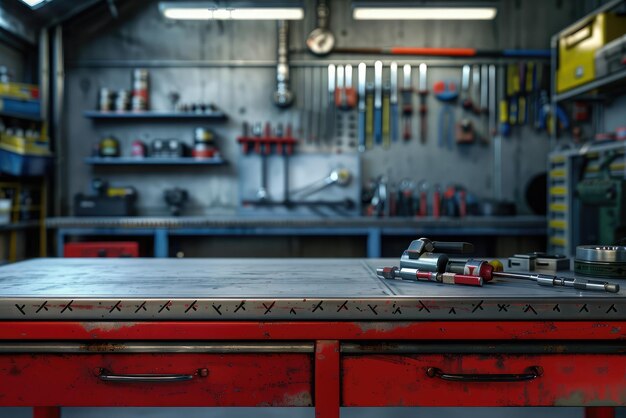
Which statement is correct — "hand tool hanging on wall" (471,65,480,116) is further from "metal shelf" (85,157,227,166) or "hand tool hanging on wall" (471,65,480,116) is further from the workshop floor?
the workshop floor

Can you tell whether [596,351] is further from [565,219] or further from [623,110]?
[623,110]

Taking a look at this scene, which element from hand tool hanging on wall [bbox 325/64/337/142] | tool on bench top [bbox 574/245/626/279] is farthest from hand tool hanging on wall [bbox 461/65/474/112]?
tool on bench top [bbox 574/245/626/279]

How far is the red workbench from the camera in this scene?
Result: 0.91 metres

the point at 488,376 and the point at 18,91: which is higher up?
the point at 18,91

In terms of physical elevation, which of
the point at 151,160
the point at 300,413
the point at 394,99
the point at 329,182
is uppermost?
the point at 394,99

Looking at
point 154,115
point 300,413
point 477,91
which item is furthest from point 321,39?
point 300,413

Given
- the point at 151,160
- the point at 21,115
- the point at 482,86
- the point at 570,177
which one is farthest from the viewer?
the point at 482,86

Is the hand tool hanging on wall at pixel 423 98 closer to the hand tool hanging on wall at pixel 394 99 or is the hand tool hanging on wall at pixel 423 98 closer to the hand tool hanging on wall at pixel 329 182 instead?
the hand tool hanging on wall at pixel 394 99

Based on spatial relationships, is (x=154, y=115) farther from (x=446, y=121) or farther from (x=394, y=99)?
(x=446, y=121)

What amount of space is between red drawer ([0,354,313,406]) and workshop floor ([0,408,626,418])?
1029 millimetres

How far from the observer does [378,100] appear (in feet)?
13.2

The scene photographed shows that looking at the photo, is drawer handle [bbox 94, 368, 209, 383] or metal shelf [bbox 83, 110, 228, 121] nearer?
drawer handle [bbox 94, 368, 209, 383]

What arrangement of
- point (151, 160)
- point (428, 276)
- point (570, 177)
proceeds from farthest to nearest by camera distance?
point (151, 160)
point (570, 177)
point (428, 276)

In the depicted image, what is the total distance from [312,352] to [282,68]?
3.32 m
